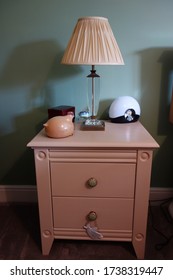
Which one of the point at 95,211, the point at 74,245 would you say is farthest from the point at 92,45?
the point at 74,245

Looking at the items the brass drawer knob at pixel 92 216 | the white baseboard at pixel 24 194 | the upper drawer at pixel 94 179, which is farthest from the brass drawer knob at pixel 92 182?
the white baseboard at pixel 24 194

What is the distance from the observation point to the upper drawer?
3.38 ft

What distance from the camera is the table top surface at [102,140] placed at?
981 mm

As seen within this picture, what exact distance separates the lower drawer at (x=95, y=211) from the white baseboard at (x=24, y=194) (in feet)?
1.83

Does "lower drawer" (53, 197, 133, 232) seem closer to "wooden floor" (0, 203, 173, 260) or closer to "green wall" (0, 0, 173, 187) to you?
"wooden floor" (0, 203, 173, 260)

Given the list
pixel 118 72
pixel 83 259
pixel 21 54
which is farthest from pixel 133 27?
pixel 83 259

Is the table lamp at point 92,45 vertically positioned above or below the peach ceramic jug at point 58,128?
above

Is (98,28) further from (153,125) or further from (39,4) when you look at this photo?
(153,125)

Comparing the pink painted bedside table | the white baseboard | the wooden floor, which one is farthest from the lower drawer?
the white baseboard

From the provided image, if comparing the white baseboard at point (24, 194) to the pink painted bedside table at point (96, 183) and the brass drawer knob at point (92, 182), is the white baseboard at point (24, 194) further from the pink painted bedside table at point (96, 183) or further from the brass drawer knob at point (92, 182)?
the brass drawer knob at point (92, 182)

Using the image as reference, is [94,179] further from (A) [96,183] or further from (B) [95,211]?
(B) [95,211]

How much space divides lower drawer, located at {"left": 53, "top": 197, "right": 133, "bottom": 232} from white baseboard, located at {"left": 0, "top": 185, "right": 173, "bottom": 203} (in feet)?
1.83

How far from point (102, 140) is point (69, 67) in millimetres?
618

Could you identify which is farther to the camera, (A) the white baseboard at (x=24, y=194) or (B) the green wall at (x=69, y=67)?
(A) the white baseboard at (x=24, y=194)
